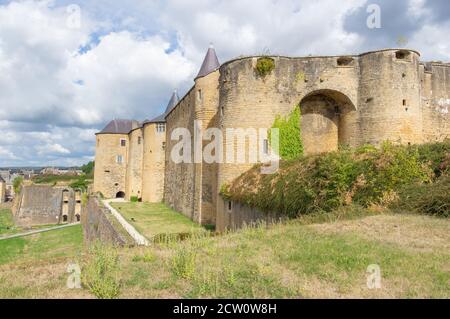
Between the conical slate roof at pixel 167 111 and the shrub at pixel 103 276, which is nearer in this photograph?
the shrub at pixel 103 276

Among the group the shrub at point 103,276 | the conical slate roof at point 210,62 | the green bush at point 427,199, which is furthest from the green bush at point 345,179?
the conical slate roof at point 210,62

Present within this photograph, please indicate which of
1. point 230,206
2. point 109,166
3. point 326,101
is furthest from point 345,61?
point 109,166

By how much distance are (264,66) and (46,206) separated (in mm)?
42666

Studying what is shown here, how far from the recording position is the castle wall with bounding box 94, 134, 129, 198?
1698 inches

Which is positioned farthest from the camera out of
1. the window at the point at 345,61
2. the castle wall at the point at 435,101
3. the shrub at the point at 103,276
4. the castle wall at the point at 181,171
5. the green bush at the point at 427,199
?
the castle wall at the point at 181,171

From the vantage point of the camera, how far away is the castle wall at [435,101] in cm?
1992

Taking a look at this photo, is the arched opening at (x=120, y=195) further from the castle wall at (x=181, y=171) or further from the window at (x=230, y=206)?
the window at (x=230, y=206)

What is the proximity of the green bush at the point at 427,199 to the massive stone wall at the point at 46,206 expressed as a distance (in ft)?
152

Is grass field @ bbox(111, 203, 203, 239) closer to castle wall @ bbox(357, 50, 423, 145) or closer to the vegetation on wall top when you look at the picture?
the vegetation on wall top

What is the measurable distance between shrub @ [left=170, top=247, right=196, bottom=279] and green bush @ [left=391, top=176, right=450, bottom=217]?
5.77m

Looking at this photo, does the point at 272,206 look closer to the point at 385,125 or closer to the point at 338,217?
the point at 338,217

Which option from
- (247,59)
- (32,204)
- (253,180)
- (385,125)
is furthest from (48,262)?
(32,204)

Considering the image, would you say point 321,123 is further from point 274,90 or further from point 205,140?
point 205,140

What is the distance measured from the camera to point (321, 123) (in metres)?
19.1
